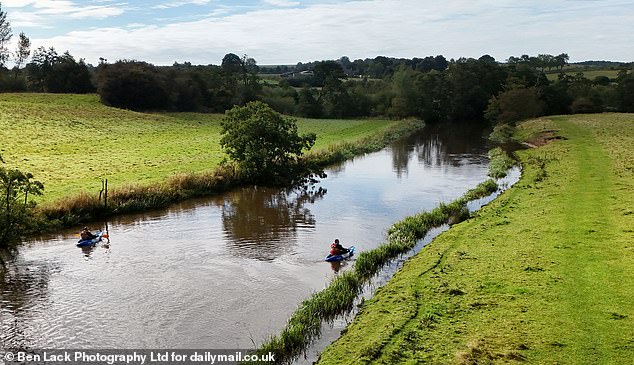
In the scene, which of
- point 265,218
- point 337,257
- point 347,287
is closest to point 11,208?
point 265,218

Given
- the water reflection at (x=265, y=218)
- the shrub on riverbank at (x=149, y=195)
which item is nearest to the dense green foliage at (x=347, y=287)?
the water reflection at (x=265, y=218)

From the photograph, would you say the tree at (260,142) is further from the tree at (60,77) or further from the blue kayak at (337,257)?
the tree at (60,77)

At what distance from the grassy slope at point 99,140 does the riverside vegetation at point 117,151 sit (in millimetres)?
70

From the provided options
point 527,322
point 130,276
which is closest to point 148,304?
point 130,276

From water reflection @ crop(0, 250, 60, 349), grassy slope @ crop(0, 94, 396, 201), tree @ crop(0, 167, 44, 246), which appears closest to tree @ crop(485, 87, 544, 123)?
grassy slope @ crop(0, 94, 396, 201)

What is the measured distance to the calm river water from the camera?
15.7 metres

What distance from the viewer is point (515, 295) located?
15.0 metres

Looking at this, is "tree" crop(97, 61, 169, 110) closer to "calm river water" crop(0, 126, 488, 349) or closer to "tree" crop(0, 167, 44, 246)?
"calm river water" crop(0, 126, 488, 349)

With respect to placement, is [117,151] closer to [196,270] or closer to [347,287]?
[196,270]

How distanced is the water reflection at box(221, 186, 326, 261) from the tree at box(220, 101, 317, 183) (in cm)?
182

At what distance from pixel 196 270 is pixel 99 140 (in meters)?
40.9

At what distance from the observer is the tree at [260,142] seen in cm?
3859

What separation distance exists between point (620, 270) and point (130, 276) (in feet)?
58.1

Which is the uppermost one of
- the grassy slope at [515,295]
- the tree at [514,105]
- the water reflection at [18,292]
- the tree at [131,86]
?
the tree at [131,86]
